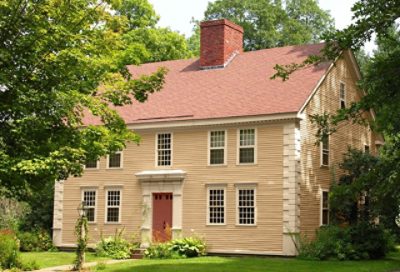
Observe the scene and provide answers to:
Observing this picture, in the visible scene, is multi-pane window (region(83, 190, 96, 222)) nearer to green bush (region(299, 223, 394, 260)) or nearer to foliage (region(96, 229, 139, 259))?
foliage (region(96, 229, 139, 259))

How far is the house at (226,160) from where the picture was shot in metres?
26.2

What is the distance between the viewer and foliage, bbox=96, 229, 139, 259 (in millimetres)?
27203

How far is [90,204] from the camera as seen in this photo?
3062cm

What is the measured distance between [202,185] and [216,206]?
3.62 feet

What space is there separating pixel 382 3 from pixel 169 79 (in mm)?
Answer: 18108

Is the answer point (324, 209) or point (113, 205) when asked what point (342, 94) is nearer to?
point (324, 209)

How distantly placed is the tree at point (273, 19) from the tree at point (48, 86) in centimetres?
3725

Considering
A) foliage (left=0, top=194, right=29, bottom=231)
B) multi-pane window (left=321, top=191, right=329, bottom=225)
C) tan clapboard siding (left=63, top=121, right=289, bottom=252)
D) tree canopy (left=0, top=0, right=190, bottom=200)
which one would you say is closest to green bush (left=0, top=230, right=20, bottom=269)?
tree canopy (left=0, top=0, right=190, bottom=200)

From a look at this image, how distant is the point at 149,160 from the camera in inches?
1150

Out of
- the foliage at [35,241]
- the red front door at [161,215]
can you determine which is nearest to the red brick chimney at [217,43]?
the red front door at [161,215]

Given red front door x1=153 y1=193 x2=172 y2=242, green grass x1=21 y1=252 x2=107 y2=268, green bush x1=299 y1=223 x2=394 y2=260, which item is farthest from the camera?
red front door x1=153 y1=193 x2=172 y2=242

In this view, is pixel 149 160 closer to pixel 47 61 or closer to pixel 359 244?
pixel 359 244

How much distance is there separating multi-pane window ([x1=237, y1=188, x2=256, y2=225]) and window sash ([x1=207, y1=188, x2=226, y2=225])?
70 cm

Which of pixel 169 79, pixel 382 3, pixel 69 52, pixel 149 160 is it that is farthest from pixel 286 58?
pixel 69 52
